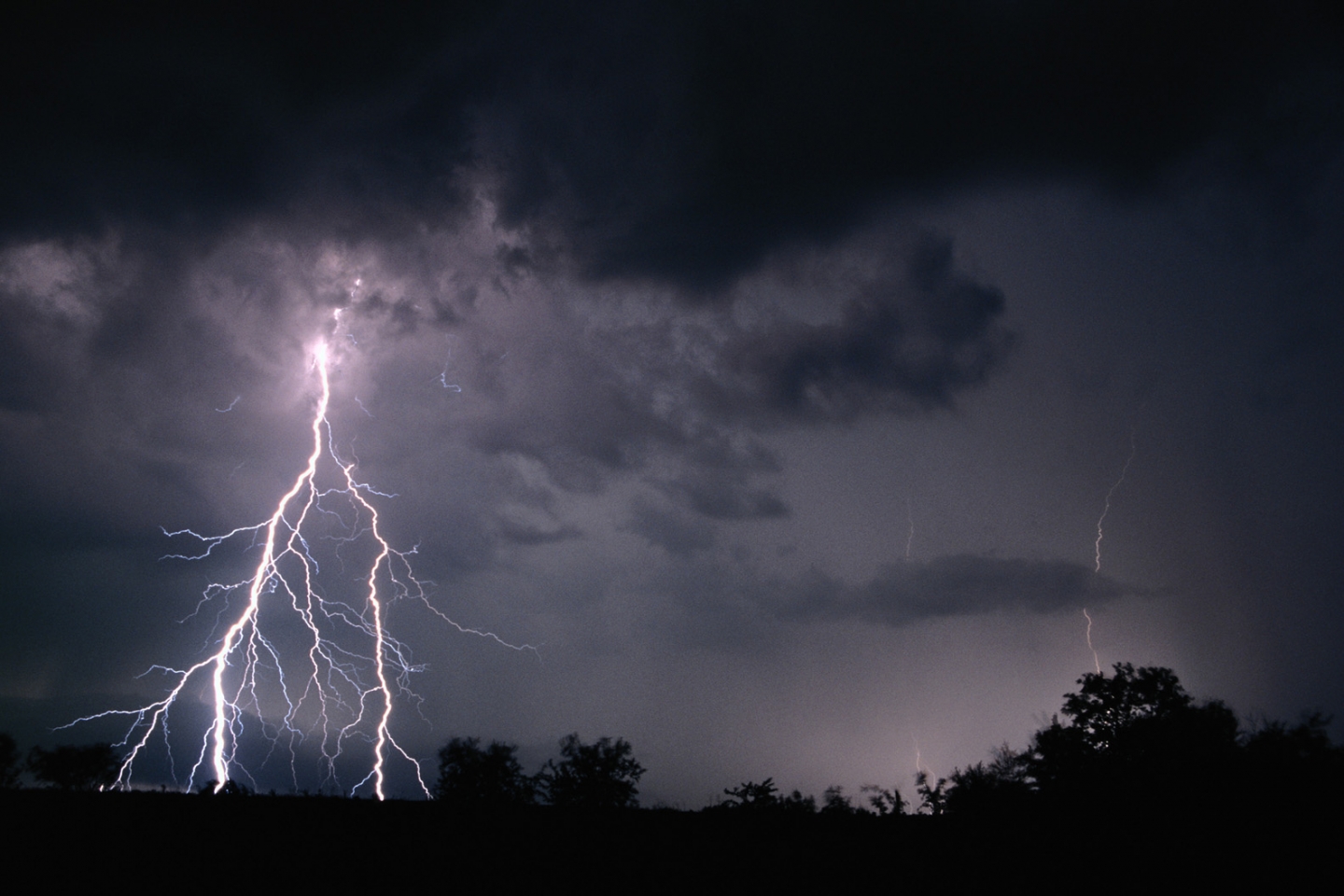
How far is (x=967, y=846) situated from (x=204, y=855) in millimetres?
9427

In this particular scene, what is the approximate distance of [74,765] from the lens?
33.8 meters

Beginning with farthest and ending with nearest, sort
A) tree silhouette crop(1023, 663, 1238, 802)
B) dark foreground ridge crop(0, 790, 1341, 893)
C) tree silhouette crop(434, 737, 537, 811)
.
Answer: tree silhouette crop(434, 737, 537, 811) < tree silhouette crop(1023, 663, 1238, 802) < dark foreground ridge crop(0, 790, 1341, 893)

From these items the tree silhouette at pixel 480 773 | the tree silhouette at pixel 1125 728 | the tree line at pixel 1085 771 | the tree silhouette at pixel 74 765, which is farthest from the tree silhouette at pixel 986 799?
the tree silhouette at pixel 74 765

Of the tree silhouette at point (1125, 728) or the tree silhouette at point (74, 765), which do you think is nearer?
the tree silhouette at point (1125, 728)

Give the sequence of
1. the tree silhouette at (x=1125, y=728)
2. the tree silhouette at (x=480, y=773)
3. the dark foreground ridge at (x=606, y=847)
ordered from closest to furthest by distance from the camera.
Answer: the dark foreground ridge at (x=606, y=847), the tree silhouette at (x=1125, y=728), the tree silhouette at (x=480, y=773)

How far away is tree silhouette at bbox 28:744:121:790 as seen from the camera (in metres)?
33.4

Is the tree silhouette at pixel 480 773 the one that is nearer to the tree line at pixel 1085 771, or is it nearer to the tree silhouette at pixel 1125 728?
the tree line at pixel 1085 771

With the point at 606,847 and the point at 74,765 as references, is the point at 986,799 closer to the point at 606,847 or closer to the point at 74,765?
the point at 606,847

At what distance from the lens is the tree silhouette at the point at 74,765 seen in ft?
110

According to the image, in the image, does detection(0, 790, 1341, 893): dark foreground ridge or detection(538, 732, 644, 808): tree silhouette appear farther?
detection(538, 732, 644, 808): tree silhouette

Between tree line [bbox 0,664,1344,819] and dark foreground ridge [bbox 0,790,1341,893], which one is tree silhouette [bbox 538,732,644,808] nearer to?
tree line [bbox 0,664,1344,819]

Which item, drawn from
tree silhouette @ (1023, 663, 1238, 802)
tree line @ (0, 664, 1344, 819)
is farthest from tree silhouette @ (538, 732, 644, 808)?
tree silhouette @ (1023, 663, 1238, 802)

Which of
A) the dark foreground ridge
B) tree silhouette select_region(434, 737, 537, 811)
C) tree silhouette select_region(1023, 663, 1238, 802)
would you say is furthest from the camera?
tree silhouette select_region(434, 737, 537, 811)

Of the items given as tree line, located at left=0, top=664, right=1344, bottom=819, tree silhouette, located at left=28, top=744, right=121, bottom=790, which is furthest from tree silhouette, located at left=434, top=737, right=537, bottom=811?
tree silhouette, located at left=28, top=744, right=121, bottom=790
